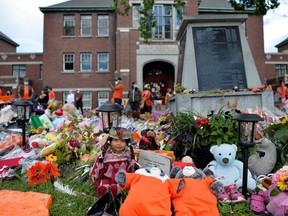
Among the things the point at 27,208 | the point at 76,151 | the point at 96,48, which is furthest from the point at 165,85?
the point at 27,208

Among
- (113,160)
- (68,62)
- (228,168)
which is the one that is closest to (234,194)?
(228,168)

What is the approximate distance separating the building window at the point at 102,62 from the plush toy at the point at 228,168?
76.5 feet

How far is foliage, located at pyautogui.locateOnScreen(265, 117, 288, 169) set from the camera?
4141 millimetres

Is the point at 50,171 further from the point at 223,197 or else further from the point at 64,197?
the point at 223,197

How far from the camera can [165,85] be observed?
26.1 metres

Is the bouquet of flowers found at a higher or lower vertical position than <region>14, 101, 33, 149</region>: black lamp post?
lower

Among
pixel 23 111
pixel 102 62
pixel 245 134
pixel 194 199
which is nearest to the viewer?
pixel 194 199

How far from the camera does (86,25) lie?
2652 centimetres

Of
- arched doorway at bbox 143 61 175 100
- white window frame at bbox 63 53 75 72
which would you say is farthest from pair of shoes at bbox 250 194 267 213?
white window frame at bbox 63 53 75 72

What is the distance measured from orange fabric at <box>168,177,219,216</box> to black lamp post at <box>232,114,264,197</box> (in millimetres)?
546

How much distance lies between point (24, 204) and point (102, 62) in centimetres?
2394

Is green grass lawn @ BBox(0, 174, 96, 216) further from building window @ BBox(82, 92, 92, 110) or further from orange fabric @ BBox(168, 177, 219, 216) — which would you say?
building window @ BBox(82, 92, 92, 110)

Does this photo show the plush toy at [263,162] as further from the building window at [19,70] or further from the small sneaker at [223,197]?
the building window at [19,70]

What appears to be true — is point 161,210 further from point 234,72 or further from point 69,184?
point 234,72
